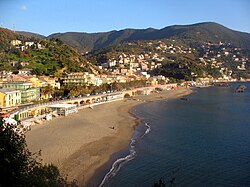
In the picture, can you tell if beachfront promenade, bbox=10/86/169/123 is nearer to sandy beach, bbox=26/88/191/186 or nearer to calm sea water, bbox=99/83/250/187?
sandy beach, bbox=26/88/191/186

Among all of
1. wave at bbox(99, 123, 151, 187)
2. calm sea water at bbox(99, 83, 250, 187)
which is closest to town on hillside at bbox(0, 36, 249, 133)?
wave at bbox(99, 123, 151, 187)

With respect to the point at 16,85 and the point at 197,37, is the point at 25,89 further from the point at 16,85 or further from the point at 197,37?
the point at 197,37

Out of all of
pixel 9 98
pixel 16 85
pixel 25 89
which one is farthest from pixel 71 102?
pixel 9 98

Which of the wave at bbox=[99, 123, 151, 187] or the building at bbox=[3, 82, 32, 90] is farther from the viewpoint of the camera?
the building at bbox=[3, 82, 32, 90]

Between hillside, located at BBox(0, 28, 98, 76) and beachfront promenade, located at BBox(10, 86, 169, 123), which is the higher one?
hillside, located at BBox(0, 28, 98, 76)

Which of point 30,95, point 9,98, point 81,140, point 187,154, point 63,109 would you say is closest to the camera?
point 187,154

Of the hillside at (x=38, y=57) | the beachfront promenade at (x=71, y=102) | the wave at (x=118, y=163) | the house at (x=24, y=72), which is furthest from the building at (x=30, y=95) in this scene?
the wave at (x=118, y=163)

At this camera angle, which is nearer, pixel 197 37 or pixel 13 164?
pixel 13 164
